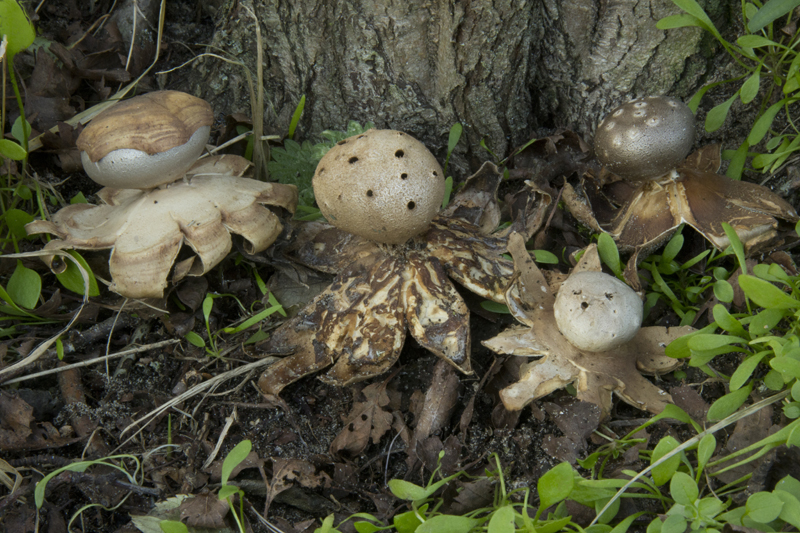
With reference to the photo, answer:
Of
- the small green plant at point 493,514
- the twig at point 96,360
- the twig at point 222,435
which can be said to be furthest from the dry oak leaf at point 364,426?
the twig at point 96,360

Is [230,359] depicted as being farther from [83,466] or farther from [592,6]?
[592,6]

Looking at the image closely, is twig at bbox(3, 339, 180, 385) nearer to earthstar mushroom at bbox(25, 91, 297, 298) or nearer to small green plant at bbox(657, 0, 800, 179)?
earthstar mushroom at bbox(25, 91, 297, 298)

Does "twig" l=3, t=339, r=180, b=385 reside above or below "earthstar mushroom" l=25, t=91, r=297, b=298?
below

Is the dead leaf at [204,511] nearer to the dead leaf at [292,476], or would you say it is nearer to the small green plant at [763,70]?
the dead leaf at [292,476]

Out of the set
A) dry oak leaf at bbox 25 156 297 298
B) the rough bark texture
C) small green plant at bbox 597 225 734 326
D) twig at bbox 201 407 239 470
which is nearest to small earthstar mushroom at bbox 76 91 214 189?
dry oak leaf at bbox 25 156 297 298

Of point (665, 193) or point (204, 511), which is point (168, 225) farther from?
point (665, 193)

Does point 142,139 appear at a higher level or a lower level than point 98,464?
higher

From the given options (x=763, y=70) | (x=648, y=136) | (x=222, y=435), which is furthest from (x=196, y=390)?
(x=763, y=70)
